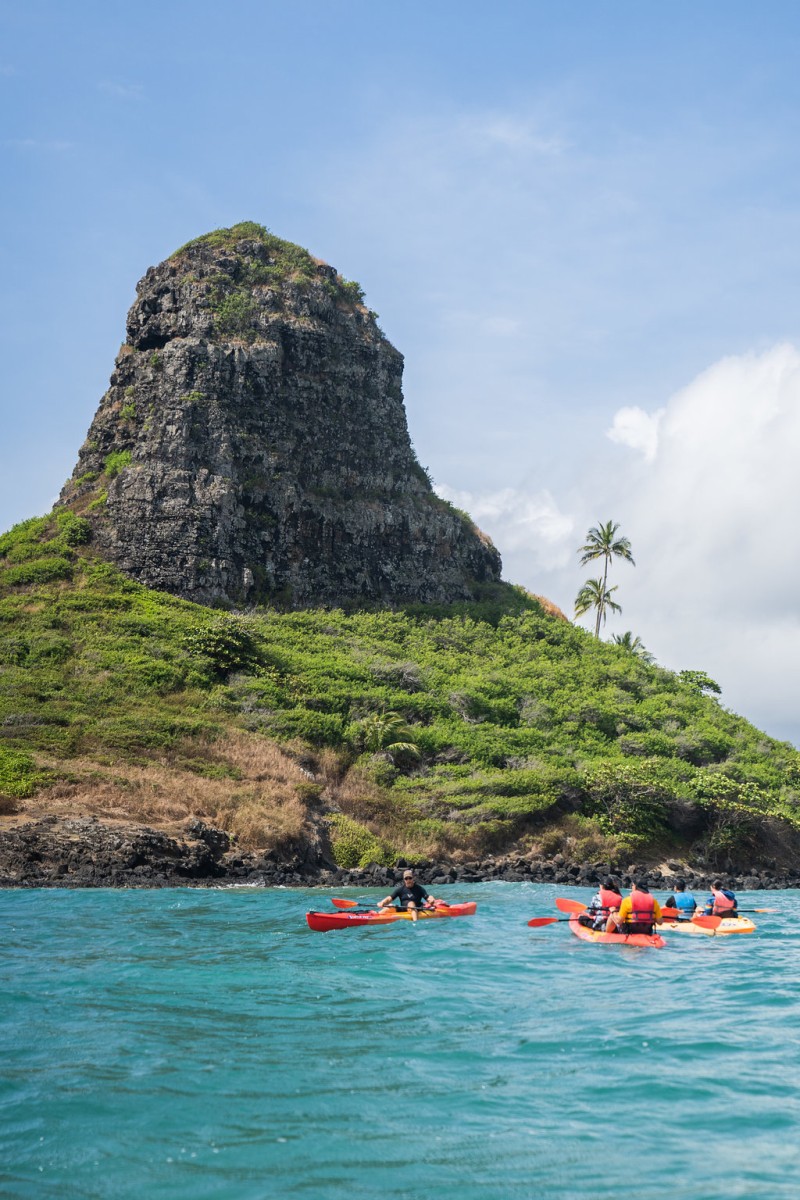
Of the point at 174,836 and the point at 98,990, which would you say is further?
the point at 174,836

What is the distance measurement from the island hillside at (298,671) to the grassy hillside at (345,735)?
0.16 meters

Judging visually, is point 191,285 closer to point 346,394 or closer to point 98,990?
point 346,394

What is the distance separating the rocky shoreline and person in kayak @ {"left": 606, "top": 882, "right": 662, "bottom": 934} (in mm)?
14644

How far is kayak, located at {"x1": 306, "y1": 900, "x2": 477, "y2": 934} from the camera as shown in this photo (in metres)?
22.7

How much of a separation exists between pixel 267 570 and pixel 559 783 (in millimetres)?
24962

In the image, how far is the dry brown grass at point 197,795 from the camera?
35156mm

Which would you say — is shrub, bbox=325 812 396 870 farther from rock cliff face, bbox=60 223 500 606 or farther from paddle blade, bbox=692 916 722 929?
rock cliff face, bbox=60 223 500 606

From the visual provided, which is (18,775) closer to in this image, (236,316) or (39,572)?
(39,572)

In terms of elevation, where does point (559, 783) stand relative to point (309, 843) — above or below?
above

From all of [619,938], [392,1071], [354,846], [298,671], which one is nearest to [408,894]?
[619,938]

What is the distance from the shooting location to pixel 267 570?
2466 inches

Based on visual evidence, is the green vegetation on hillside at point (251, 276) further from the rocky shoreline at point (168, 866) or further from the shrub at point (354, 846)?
the rocky shoreline at point (168, 866)

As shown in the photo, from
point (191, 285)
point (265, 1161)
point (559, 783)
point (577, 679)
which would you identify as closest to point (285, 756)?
point (559, 783)

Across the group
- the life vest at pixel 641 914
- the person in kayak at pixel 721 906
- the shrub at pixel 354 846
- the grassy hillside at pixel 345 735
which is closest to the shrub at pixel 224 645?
the grassy hillside at pixel 345 735
